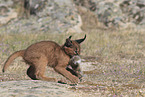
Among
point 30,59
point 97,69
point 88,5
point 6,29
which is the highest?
point 88,5

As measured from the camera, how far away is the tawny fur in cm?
536

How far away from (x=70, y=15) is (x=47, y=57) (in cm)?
1044

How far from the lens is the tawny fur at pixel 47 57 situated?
5.36m

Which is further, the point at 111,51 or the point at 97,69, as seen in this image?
the point at 111,51

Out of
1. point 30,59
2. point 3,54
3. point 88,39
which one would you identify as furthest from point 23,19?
point 30,59

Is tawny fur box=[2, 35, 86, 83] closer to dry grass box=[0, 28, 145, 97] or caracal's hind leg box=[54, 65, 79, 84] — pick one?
caracal's hind leg box=[54, 65, 79, 84]

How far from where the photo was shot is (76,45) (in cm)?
556

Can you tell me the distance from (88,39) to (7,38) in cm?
371

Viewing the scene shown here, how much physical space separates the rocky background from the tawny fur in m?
8.50

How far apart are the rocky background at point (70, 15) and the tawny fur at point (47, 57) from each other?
850cm

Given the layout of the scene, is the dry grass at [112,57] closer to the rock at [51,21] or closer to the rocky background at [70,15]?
the rock at [51,21]

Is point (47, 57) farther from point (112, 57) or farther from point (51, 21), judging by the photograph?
point (51, 21)

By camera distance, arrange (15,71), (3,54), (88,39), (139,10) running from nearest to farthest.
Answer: (15,71) → (3,54) → (88,39) → (139,10)

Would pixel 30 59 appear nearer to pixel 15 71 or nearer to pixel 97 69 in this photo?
pixel 15 71
